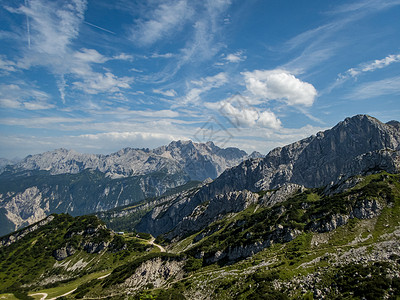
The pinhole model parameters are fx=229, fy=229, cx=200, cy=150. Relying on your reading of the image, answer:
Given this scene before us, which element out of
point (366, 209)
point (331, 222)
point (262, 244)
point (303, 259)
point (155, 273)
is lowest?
point (155, 273)

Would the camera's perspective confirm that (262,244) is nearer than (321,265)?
No

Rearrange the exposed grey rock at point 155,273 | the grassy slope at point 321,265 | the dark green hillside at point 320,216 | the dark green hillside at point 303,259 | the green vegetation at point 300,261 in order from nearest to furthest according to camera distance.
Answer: the grassy slope at point 321,265 < the green vegetation at point 300,261 < the dark green hillside at point 303,259 < the dark green hillside at point 320,216 < the exposed grey rock at point 155,273

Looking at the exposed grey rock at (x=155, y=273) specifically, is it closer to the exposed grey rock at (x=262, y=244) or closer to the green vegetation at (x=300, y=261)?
the green vegetation at (x=300, y=261)

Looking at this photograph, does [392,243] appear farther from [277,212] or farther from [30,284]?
[30,284]

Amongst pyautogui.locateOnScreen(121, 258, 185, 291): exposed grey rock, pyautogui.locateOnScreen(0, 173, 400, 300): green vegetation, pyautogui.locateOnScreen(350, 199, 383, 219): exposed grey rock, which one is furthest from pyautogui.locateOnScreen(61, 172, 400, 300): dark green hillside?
pyautogui.locateOnScreen(121, 258, 185, 291): exposed grey rock

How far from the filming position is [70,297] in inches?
5595

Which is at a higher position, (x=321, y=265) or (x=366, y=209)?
(x=366, y=209)

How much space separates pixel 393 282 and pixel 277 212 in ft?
371

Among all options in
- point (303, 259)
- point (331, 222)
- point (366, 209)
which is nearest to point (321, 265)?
point (303, 259)

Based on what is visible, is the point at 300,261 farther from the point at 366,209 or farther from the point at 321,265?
the point at 366,209

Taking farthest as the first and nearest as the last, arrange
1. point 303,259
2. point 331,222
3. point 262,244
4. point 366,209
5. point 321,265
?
point 262,244
point 331,222
point 366,209
point 303,259
point 321,265

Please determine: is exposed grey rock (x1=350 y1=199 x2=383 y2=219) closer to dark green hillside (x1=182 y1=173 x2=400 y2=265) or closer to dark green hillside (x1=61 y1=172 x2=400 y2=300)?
dark green hillside (x1=182 y1=173 x2=400 y2=265)

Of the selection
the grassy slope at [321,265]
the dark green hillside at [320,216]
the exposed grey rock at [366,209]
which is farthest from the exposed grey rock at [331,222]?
the exposed grey rock at [366,209]

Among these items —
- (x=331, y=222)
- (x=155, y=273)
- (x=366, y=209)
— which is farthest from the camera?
(x=155, y=273)
